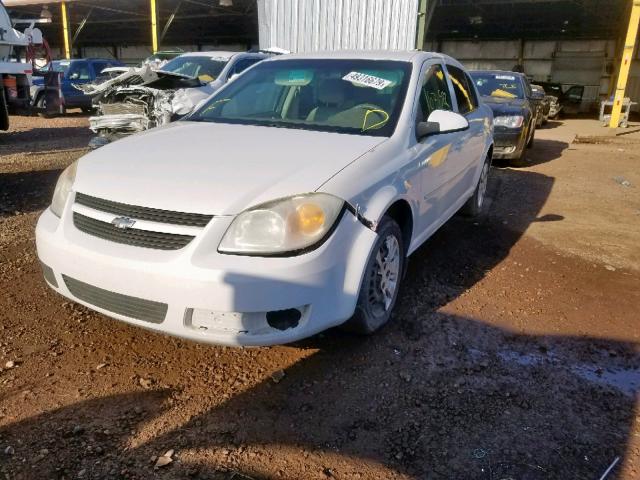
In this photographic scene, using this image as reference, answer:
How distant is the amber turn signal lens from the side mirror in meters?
1.23

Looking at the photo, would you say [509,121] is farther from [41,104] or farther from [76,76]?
[76,76]

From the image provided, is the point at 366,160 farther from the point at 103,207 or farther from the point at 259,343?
the point at 103,207

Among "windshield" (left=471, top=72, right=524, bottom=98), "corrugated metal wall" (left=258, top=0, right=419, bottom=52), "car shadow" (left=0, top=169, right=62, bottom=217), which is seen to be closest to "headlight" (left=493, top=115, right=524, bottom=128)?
"windshield" (left=471, top=72, right=524, bottom=98)

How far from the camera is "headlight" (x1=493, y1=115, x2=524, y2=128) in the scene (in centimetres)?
873

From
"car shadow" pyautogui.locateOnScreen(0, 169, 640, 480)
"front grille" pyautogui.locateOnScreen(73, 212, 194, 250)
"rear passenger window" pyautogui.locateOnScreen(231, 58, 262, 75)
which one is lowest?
"car shadow" pyautogui.locateOnScreen(0, 169, 640, 480)

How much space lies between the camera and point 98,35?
33500 millimetres

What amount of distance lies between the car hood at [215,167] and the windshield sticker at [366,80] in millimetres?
607

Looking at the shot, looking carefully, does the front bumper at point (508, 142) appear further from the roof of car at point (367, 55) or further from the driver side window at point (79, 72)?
the driver side window at point (79, 72)

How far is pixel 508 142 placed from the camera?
8.83 m

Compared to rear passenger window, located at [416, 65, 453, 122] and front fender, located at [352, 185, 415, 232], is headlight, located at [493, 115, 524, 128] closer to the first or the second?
rear passenger window, located at [416, 65, 453, 122]

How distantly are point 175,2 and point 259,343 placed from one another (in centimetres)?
2369

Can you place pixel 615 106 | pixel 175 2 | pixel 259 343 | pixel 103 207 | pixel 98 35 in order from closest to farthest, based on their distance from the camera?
pixel 259 343 → pixel 103 207 → pixel 615 106 → pixel 175 2 → pixel 98 35

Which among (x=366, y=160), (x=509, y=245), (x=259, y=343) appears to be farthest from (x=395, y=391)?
(x=509, y=245)

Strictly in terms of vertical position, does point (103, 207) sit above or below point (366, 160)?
below
